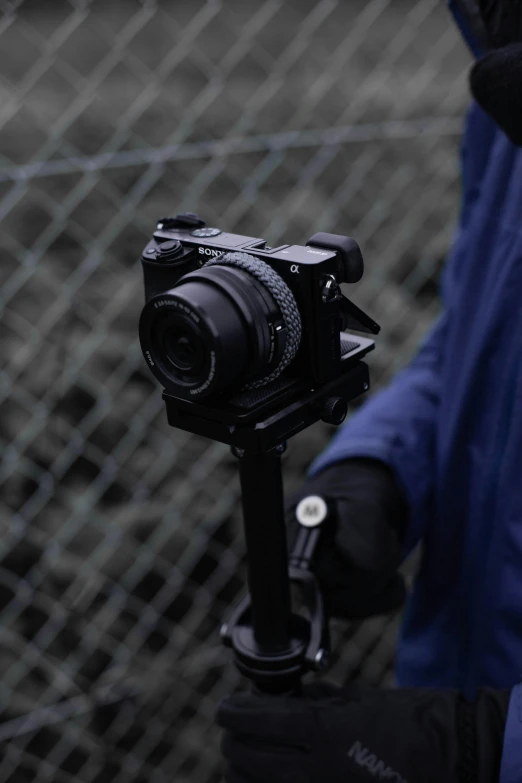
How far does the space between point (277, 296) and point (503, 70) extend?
17.9 inches

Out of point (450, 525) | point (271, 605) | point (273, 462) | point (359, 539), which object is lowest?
point (450, 525)

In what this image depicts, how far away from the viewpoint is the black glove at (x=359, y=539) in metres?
1.18

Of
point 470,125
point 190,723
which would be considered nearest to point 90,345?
point 190,723

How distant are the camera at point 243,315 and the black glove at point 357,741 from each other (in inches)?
16.6

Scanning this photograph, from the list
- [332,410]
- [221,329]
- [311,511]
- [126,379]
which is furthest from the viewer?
[126,379]

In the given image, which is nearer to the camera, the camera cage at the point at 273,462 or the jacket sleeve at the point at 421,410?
the camera cage at the point at 273,462

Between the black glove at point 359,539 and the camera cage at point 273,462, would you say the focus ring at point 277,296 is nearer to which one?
the camera cage at point 273,462

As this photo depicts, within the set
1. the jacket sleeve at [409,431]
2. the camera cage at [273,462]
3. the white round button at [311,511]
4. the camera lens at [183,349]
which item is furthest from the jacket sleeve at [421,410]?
the camera lens at [183,349]

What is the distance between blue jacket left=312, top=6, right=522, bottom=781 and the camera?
3.87ft

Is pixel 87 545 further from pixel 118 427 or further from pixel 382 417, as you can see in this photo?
pixel 382 417

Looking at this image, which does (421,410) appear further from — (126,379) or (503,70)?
(126,379)

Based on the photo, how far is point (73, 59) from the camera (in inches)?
124

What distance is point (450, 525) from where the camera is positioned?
53.0 inches

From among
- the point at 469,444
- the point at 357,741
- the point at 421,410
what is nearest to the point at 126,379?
the point at 421,410
